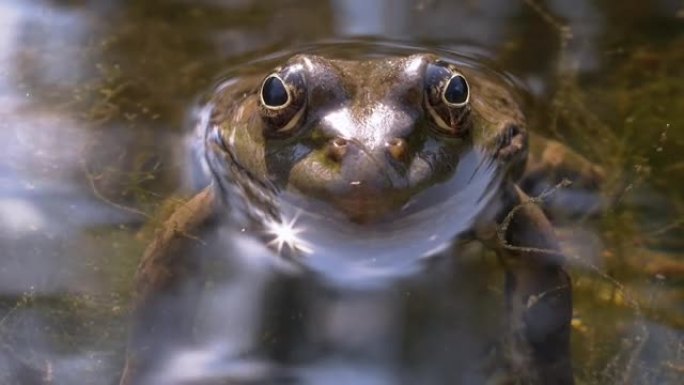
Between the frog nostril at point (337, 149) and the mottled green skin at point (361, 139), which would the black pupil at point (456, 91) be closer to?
the mottled green skin at point (361, 139)

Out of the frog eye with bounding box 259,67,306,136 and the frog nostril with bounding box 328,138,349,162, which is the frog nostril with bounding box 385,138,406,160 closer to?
the frog nostril with bounding box 328,138,349,162

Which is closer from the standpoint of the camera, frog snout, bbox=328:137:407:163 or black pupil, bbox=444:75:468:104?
frog snout, bbox=328:137:407:163

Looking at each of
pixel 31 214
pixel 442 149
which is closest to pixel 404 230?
pixel 442 149

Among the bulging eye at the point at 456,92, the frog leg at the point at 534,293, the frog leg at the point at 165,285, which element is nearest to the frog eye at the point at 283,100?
the bulging eye at the point at 456,92

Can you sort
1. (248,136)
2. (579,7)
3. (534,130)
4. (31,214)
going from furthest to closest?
(579,7), (534,130), (31,214), (248,136)

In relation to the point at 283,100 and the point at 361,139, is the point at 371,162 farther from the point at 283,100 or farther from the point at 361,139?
the point at 283,100

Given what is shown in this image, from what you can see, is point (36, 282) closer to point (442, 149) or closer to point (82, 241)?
point (82, 241)

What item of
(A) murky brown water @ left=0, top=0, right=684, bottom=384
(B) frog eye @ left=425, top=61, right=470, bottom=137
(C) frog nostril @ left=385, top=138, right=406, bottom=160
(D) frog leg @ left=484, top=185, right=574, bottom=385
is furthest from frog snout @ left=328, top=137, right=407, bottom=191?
(D) frog leg @ left=484, top=185, right=574, bottom=385

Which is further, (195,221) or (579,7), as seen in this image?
(579,7)

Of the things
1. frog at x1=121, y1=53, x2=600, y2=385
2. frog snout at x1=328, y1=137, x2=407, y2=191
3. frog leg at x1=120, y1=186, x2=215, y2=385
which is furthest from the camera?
frog leg at x1=120, y1=186, x2=215, y2=385
